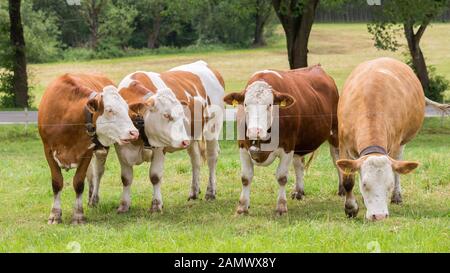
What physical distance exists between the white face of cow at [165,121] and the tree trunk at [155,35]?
59.2 m

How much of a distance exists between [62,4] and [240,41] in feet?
53.4

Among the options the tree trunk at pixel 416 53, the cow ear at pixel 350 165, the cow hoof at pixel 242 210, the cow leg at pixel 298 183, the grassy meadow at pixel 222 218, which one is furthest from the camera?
the tree trunk at pixel 416 53

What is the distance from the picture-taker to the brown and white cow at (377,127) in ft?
29.2

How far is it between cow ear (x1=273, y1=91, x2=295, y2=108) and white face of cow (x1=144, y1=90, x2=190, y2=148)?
51.1 inches

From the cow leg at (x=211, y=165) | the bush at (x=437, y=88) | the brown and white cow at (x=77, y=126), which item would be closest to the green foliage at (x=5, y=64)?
the bush at (x=437, y=88)

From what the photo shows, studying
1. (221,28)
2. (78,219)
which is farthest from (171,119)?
(221,28)

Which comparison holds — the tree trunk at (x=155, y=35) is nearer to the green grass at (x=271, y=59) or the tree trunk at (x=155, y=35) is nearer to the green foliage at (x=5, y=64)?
the green grass at (x=271, y=59)

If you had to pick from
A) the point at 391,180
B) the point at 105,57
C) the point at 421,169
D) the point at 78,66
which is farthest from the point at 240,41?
the point at 391,180

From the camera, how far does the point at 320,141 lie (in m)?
11.4

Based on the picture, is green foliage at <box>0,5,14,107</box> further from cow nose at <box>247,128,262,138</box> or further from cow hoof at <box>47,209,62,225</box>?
cow nose at <box>247,128,262,138</box>

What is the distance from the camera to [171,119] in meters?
10.5

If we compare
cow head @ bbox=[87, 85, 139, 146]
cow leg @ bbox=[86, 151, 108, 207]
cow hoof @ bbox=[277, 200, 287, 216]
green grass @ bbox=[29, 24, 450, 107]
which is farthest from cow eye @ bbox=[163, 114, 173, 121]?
green grass @ bbox=[29, 24, 450, 107]

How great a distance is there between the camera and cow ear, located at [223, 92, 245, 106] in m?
10.3

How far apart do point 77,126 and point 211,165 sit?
2846 mm
